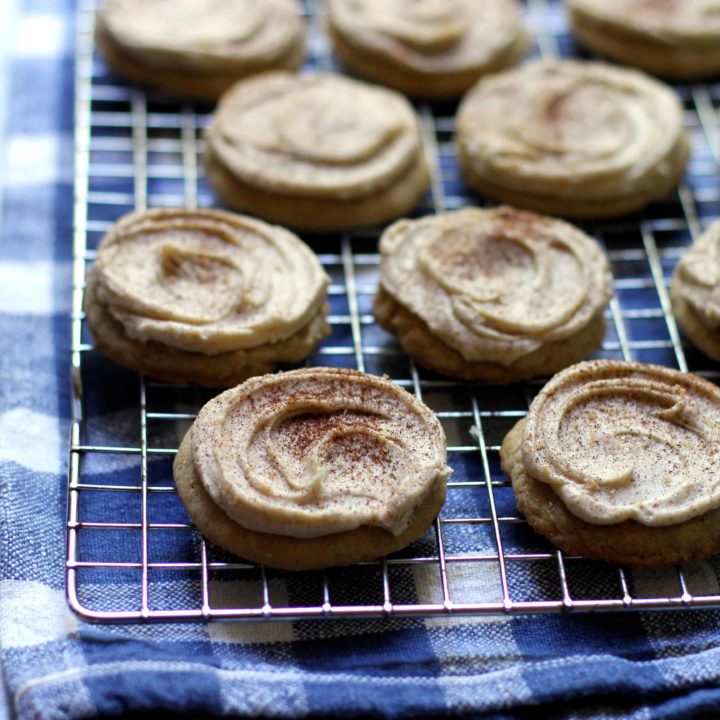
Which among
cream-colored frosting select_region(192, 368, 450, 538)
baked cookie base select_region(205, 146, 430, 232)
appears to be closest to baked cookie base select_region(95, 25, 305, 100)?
baked cookie base select_region(205, 146, 430, 232)

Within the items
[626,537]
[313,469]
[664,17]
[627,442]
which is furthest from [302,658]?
[664,17]

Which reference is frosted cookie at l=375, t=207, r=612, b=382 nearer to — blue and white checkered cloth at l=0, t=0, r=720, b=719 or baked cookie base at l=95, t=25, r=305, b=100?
blue and white checkered cloth at l=0, t=0, r=720, b=719

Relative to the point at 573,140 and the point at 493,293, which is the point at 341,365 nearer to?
the point at 493,293

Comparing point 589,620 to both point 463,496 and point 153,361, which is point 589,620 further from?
point 153,361

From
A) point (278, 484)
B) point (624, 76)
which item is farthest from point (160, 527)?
point (624, 76)

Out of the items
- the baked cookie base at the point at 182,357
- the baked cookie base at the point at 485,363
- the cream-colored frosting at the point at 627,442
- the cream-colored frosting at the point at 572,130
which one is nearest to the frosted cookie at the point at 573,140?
the cream-colored frosting at the point at 572,130
